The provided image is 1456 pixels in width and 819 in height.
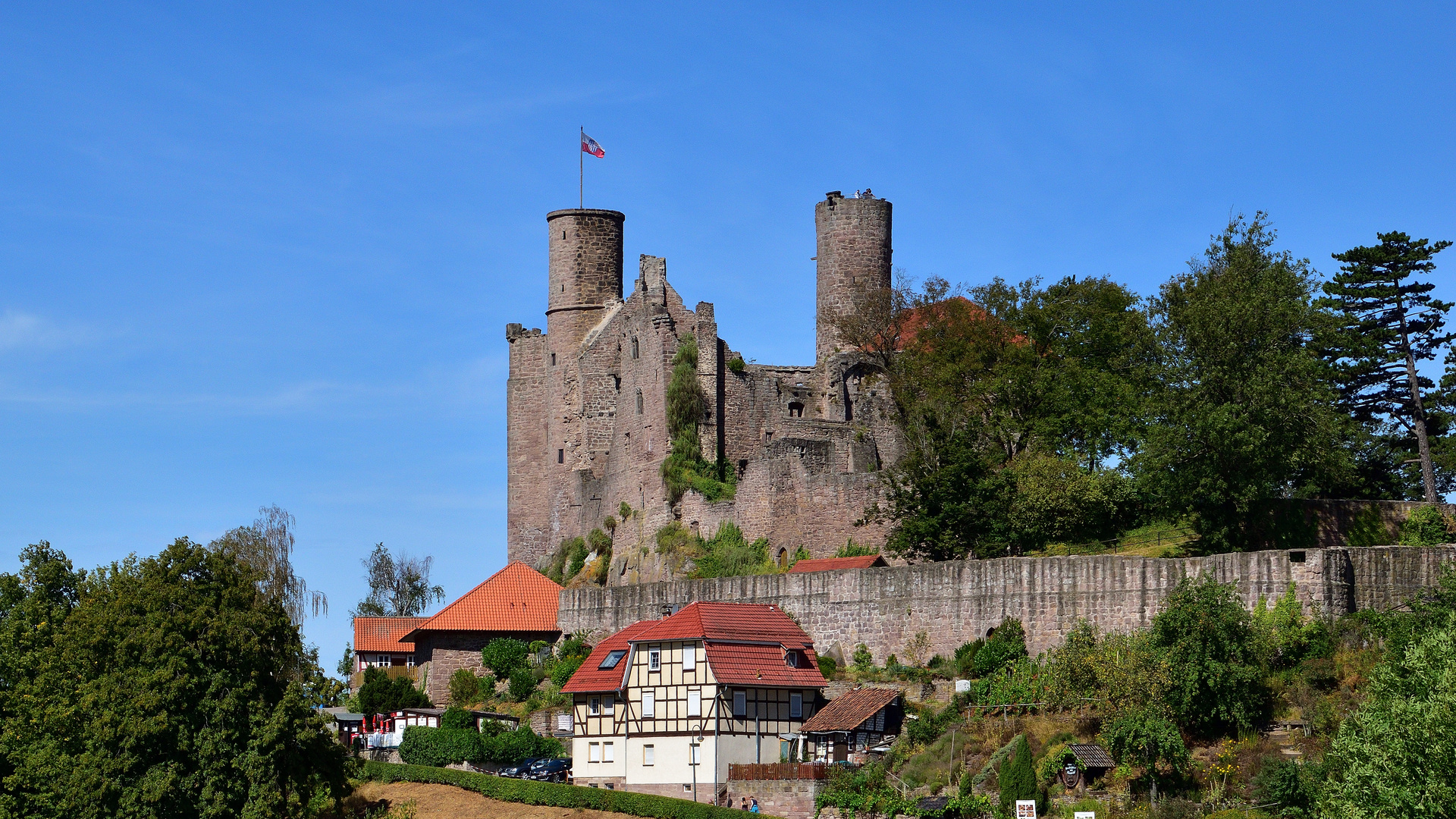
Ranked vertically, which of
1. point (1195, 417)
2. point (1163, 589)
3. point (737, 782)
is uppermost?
point (1195, 417)

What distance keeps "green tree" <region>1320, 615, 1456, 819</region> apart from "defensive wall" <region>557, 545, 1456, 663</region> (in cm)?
665

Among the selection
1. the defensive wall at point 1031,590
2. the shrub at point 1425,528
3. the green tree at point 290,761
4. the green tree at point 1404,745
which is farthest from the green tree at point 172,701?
the shrub at point 1425,528

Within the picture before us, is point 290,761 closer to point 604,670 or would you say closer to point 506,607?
point 604,670

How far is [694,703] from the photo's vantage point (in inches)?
1950

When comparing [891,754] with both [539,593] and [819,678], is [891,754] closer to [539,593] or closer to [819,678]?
[819,678]

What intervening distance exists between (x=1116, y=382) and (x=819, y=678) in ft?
45.6

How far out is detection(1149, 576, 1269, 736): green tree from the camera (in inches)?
1599

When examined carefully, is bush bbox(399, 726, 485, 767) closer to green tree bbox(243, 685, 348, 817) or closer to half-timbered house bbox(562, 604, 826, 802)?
half-timbered house bbox(562, 604, 826, 802)

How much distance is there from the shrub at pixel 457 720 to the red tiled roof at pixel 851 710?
10.5 metres

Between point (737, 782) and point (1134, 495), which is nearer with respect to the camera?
point (737, 782)

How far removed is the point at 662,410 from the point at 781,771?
22.9 m

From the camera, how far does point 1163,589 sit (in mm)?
45062

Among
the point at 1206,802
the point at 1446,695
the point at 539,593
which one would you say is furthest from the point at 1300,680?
the point at 539,593

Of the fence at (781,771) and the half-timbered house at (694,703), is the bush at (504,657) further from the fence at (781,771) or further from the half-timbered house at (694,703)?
the fence at (781,771)
